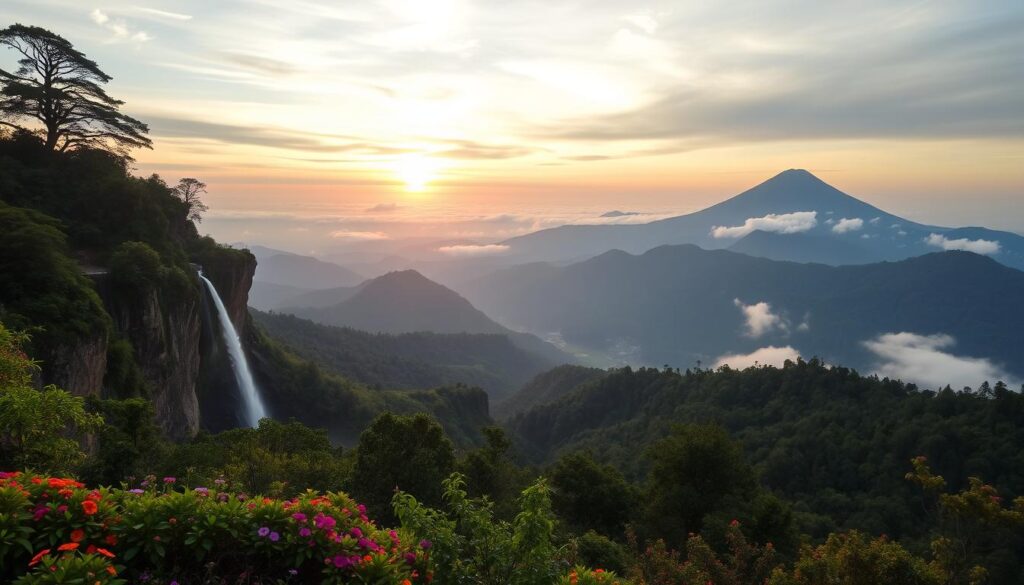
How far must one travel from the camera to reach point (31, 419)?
8.08 meters

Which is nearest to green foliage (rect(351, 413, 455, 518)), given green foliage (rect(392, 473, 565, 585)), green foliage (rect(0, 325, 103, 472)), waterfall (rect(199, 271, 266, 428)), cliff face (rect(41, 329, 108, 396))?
green foliage (rect(0, 325, 103, 472))

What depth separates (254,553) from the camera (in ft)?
19.9

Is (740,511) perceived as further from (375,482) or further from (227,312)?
(227,312)

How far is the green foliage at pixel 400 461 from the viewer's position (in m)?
18.6

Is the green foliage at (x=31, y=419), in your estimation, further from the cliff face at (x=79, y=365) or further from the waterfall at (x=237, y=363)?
the waterfall at (x=237, y=363)

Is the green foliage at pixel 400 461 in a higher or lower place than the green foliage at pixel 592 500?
higher

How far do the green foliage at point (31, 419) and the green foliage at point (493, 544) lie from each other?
603 centimetres

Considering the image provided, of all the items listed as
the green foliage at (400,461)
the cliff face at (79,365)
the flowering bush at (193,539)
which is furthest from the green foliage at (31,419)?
the cliff face at (79,365)

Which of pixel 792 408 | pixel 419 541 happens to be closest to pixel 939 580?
pixel 419 541

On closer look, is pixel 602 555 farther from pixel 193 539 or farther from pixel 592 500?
pixel 193 539

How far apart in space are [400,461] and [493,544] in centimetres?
1364

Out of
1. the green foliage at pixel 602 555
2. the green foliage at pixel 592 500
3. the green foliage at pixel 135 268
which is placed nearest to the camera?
the green foliage at pixel 602 555

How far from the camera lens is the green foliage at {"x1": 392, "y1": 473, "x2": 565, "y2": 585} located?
577cm

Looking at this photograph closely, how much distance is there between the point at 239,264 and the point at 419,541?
163 feet
